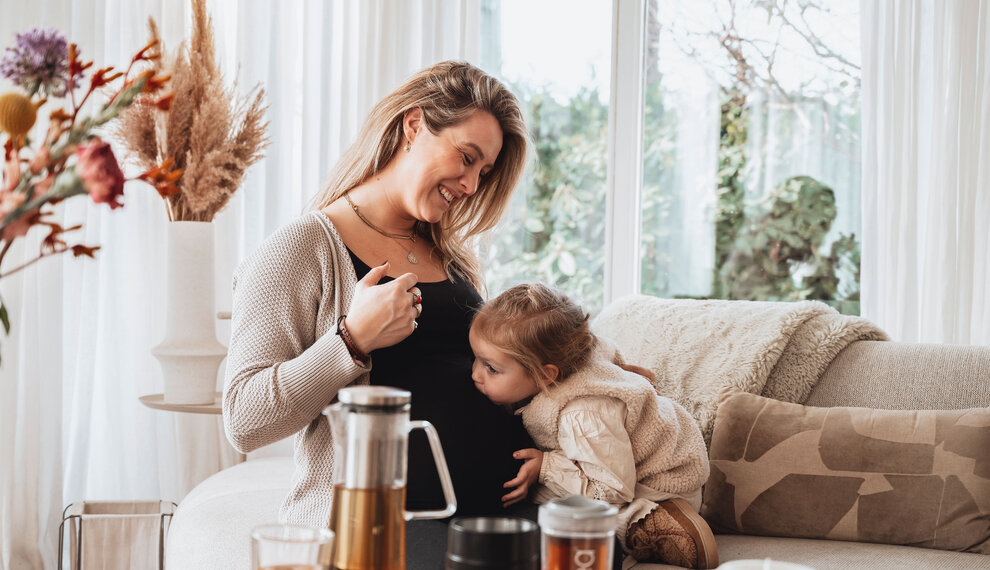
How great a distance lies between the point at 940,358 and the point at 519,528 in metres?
1.44

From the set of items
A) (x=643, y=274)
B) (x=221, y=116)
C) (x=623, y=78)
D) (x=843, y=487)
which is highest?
(x=623, y=78)

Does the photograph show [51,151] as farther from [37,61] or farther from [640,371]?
[640,371]

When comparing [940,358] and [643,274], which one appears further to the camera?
[643,274]

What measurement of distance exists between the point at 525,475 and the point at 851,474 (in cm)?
70

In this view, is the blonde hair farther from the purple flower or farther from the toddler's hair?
the purple flower

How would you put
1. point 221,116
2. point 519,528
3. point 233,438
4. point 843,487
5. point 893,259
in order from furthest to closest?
1. point 893,259
2. point 221,116
3. point 843,487
4. point 233,438
5. point 519,528

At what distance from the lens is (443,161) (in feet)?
5.58

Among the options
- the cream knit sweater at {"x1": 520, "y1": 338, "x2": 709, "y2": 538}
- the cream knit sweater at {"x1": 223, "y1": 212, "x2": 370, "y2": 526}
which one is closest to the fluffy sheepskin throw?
the cream knit sweater at {"x1": 520, "y1": 338, "x2": 709, "y2": 538}

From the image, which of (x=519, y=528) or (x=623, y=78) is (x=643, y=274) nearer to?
(x=623, y=78)

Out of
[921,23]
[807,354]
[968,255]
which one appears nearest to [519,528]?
[807,354]

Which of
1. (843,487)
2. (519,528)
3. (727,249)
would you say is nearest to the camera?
(519,528)

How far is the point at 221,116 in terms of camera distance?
7.92ft

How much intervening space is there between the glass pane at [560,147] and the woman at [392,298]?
1640mm

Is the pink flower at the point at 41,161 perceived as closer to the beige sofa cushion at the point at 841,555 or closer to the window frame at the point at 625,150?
the beige sofa cushion at the point at 841,555
